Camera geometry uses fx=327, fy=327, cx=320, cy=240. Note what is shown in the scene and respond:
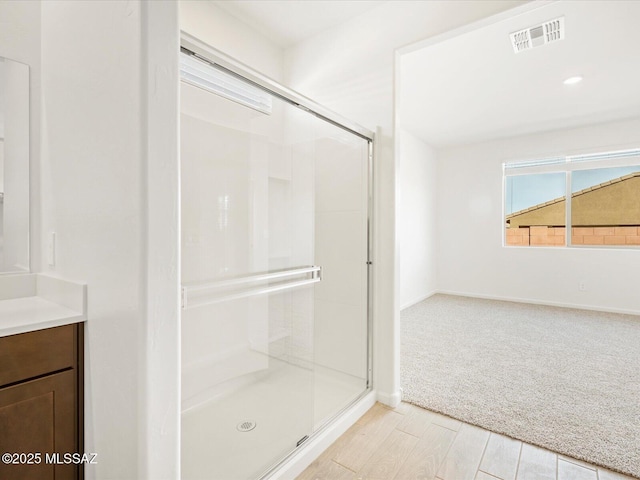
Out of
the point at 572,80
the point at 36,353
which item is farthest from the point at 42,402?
the point at 572,80

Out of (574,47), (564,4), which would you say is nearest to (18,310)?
(564,4)

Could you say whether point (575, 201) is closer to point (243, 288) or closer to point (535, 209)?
point (535, 209)

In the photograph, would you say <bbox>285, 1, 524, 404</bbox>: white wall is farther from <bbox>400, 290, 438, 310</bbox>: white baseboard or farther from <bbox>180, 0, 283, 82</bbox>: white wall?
<bbox>400, 290, 438, 310</bbox>: white baseboard

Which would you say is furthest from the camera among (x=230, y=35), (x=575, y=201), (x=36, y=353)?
(x=575, y=201)

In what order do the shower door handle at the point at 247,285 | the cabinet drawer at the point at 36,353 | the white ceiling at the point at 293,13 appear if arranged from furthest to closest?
the white ceiling at the point at 293,13 → the shower door handle at the point at 247,285 → the cabinet drawer at the point at 36,353

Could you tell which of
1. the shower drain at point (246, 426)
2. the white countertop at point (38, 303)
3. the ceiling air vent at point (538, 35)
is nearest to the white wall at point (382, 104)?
the shower drain at point (246, 426)

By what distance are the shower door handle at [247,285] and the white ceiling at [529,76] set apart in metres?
1.27

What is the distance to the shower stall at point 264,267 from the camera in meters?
1.46

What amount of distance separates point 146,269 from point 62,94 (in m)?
0.90

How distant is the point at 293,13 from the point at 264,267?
1762 mm

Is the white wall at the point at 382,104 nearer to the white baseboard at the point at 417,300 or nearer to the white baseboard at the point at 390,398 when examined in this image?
the white baseboard at the point at 390,398

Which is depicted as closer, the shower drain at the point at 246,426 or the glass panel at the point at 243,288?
the glass panel at the point at 243,288

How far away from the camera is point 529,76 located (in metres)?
3.22

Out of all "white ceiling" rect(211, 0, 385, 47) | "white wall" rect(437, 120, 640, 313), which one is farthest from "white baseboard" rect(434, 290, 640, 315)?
"white ceiling" rect(211, 0, 385, 47)
